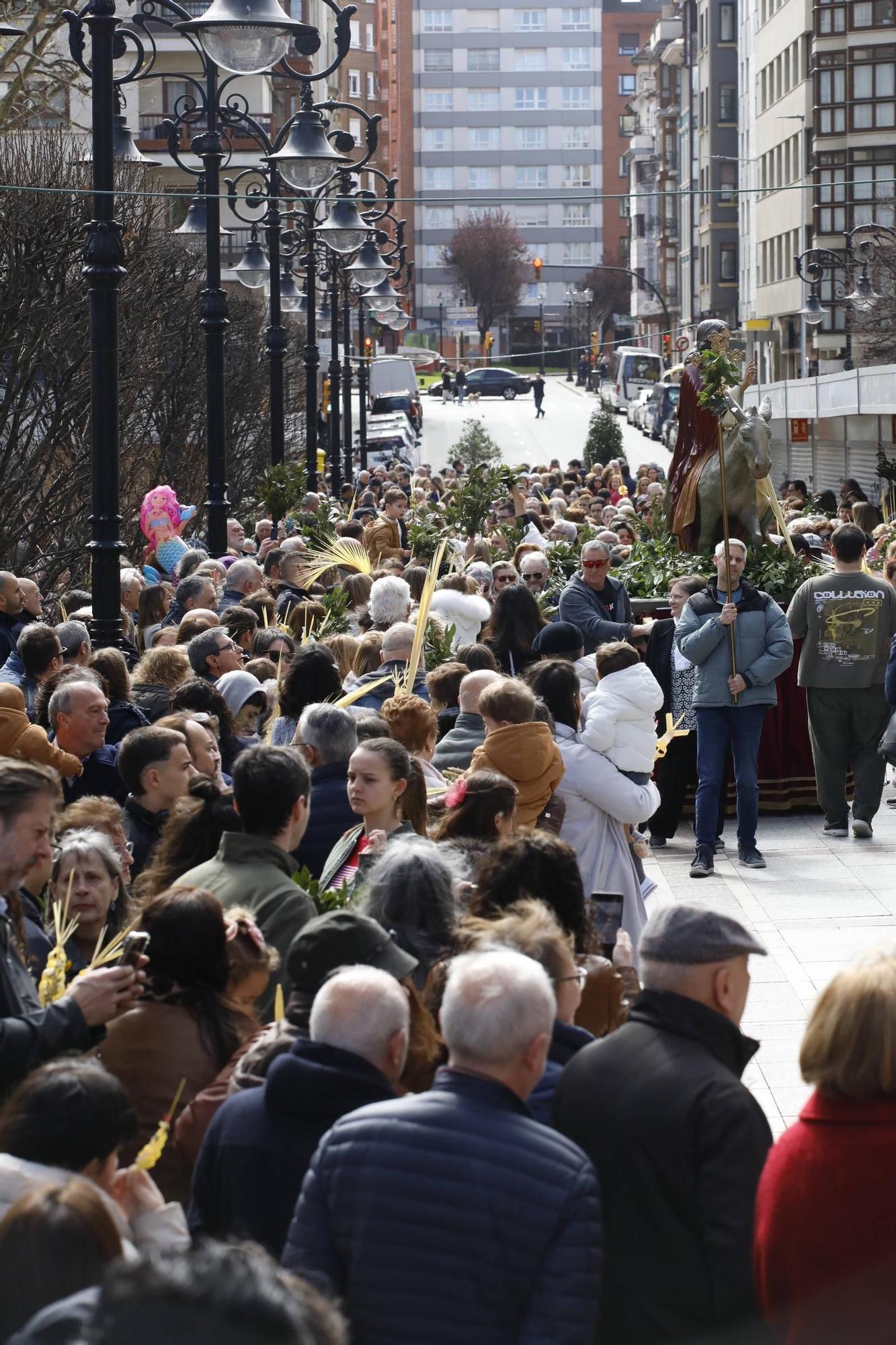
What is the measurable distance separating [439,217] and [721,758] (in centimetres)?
14684

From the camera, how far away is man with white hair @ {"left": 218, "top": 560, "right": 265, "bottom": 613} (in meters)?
13.9

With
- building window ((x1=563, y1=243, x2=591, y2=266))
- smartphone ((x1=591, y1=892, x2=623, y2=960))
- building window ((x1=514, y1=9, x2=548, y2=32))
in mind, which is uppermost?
building window ((x1=514, y1=9, x2=548, y2=32))

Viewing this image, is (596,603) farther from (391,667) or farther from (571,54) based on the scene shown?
(571,54)

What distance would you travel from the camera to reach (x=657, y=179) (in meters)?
124

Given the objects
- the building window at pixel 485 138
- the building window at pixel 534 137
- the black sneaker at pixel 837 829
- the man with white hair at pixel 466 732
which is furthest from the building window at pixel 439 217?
the man with white hair at pixel 466 732

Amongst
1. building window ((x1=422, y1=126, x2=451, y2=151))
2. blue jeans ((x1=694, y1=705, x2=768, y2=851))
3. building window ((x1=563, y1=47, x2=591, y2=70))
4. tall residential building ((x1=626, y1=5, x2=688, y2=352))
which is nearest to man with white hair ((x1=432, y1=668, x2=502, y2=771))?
blue jeans ((x1=694, y1=705, x2=768, y2=851))

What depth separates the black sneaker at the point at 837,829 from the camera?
13359mm

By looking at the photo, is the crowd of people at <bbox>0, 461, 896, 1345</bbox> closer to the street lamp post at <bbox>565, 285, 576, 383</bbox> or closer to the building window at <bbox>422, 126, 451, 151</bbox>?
the street lamp post at <bbox>565, 285, 576, 383</bbox>

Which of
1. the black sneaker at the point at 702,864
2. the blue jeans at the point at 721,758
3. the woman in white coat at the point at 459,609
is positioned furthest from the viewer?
the woman in white coat at the point at 459,609

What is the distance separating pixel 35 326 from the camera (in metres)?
21.2

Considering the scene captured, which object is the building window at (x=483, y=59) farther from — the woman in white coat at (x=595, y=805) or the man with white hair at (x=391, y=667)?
the woman in white coat at (x=595, y=805)

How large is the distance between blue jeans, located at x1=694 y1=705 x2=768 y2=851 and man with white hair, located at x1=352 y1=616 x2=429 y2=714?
2337 millimetres

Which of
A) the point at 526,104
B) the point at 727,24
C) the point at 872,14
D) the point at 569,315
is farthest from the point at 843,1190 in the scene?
the point at 526,104

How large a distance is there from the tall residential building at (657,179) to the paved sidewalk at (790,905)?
93812 millimetres
